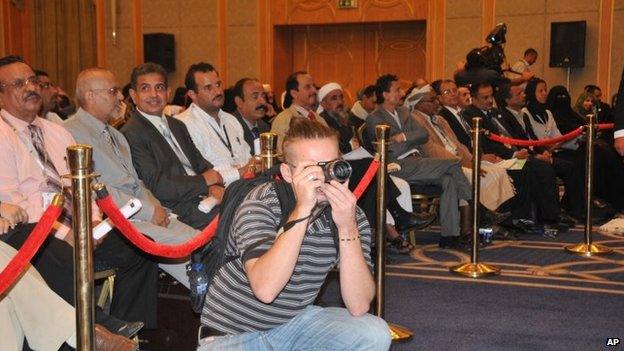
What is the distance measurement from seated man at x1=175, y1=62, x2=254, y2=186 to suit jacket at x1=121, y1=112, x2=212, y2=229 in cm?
50

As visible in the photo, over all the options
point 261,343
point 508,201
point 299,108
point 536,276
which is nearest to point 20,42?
point 299,108

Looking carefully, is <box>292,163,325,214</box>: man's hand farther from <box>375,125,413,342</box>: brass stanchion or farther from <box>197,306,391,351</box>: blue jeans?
<box>375,125,413,342</box>: brass stanchion

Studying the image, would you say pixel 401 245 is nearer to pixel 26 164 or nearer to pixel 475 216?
pixel 475 216

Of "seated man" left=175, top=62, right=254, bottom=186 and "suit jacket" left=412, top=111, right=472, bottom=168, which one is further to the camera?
"suit jacket" left=412, top=111, right=472, bottom=168

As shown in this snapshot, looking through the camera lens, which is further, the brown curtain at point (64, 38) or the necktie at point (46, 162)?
the brown curtain at point (64, 38)

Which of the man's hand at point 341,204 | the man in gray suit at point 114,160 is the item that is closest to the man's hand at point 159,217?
the man in gray suit at point 114,160

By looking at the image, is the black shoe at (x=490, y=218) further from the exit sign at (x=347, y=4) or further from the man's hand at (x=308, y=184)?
the exit sign at (x=347, y=4)

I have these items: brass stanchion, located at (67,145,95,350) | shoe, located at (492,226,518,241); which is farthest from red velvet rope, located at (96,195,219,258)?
shoe, located at (492,226,518,241)

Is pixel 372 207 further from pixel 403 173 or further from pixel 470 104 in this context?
pixel 470 104

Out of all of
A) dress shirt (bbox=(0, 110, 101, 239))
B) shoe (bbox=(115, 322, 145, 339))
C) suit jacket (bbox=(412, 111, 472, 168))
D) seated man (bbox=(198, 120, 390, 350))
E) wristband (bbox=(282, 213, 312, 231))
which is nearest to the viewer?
wristband (bbox=(282, 213, 312, 231))

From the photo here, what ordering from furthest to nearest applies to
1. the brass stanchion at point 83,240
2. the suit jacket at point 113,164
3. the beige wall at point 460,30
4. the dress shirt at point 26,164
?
1. the beige wall at point 460,30
2. the suit jacket at point 113,164
3. the dress shirt at point 26,164
4. the brass stanchion at point 83,240

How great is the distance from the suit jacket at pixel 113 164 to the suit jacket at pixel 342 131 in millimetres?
2376

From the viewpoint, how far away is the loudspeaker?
11.7 meters

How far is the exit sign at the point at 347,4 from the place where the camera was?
13.0m
